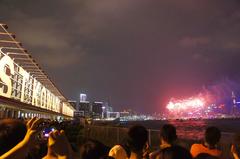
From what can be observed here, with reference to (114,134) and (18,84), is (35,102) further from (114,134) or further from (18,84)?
(114,134)

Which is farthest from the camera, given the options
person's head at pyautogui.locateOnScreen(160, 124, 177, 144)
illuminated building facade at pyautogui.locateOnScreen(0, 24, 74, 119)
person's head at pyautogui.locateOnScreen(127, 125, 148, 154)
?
illuminated building facade at pyautogui.locateOnScreen(0, 24, 74, 119)

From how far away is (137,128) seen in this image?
15.3 ft

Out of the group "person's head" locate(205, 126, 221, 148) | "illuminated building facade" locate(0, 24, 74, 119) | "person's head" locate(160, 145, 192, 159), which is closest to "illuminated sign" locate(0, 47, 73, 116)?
"illuminated building facade" locate(0, 24, 74, 119)

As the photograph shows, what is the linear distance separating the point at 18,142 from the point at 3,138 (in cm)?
11

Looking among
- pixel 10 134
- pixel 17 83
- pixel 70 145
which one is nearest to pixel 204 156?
pixel 70 145

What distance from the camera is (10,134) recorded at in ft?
8.79

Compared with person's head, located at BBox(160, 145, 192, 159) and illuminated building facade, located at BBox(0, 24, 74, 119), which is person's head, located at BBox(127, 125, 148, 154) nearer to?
person's head, located at BBox(160, 145, 192, 159)

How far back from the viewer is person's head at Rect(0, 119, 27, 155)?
268 cm

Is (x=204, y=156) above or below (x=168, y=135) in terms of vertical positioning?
below

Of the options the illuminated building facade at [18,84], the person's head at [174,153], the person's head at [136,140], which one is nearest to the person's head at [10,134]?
the person's head at [174,153]

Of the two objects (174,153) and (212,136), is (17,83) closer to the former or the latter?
(212,136)

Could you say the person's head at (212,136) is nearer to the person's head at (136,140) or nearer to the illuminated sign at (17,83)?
the person's head at (136,140)

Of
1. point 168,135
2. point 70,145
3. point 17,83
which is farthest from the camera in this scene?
point 17,83

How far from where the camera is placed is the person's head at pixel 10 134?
8.79 ft
